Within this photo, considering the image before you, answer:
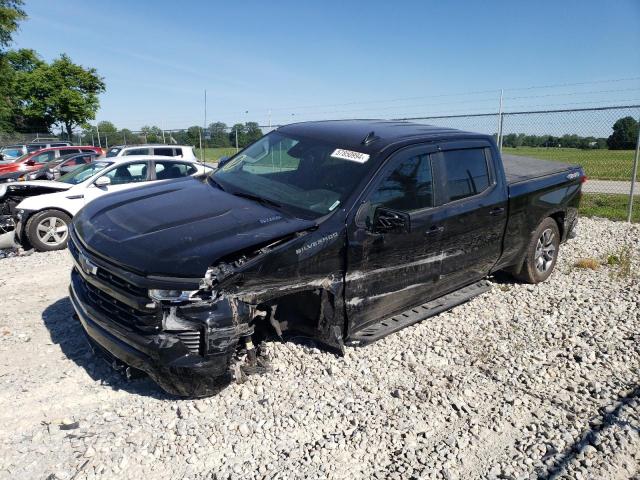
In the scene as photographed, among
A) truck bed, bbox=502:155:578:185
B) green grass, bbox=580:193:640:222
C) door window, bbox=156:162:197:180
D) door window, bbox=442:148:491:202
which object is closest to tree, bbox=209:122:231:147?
door window, bbox=156:162:197:180

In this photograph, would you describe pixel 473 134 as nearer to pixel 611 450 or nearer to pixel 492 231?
pixel 492 231

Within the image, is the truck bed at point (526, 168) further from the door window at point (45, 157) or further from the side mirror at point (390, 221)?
the door window at point (45, 157)

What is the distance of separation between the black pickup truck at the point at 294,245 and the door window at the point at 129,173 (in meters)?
4.50

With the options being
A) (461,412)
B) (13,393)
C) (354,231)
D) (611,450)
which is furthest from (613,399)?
(13,393)

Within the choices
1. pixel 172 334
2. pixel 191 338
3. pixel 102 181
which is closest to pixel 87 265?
pixel 172 334

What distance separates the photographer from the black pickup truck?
2.79 meters

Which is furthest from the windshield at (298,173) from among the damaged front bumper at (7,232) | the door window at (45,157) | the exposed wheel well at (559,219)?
the door window at (45,157)

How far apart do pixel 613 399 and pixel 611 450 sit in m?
0.69

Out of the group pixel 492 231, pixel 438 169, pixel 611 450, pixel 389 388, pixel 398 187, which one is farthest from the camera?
pixel 492 231

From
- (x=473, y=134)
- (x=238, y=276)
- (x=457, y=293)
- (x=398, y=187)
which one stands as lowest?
(x=457, y=293)

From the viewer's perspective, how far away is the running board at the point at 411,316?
366 cm

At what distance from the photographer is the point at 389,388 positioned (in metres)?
3.43

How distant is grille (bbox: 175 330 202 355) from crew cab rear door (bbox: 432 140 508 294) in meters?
2.27

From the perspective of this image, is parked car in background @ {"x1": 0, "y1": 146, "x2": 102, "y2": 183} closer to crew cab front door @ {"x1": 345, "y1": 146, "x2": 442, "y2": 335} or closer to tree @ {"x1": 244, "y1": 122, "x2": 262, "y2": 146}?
tree @ {"x1": 244, "y1": 122, "x2": 262, "y2": 146}
